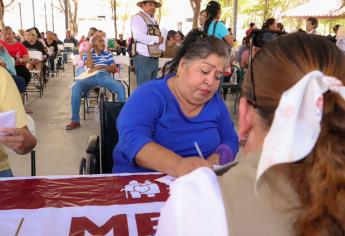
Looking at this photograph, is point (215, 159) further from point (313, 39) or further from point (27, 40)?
point (27, 40)

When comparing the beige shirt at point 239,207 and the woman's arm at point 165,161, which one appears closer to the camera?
the beige shirt at point 239,207

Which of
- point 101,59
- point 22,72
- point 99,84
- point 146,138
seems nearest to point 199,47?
point 146,138

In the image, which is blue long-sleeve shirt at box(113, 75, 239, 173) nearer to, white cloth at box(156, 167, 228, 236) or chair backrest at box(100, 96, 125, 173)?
chair backrest at box(100, 96, 125, 173)

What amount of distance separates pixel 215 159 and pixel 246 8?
882 inches

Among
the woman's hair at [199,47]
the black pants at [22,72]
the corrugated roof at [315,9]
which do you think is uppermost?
the corrugated roof at [315,9]

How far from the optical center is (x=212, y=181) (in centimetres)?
73

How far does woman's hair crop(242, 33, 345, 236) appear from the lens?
65cm

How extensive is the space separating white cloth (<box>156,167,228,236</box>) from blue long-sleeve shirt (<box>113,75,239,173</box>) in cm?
84

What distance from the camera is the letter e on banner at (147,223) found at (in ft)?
3.85

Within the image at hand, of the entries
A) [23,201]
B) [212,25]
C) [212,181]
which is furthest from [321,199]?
[212,25]

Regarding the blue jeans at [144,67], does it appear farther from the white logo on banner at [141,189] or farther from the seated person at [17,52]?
the white logo on banner at [141,189]

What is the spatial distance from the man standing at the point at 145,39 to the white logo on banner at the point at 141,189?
389 cm

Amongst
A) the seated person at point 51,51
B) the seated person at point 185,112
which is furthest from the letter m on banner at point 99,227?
the seated person at point 51,51

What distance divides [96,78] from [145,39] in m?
0.90
